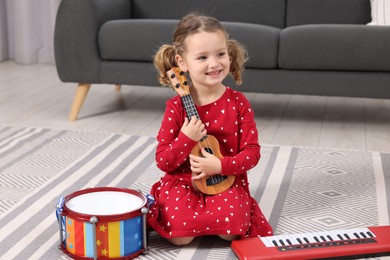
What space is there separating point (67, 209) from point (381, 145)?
1.56m

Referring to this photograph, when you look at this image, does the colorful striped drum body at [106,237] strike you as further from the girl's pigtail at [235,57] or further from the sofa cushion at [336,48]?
the sofa cushion at [336,48]

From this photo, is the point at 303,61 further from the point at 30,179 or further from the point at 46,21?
the point at 46,21

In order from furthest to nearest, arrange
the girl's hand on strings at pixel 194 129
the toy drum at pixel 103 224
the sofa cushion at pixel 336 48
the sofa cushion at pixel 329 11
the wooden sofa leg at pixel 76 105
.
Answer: the sofa cushion at pixel 329 11 < the wooden sofa leg at pixel 76 105 < the sofa cushion at pixel 336 48 < the girl's hand on strings at pixel 194 129 < the toy drum at pixel 103 224

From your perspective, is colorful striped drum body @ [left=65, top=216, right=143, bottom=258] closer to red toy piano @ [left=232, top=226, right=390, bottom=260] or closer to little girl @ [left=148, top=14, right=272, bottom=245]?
little girl @ [left=148, top=14, right=272, bottom=245]

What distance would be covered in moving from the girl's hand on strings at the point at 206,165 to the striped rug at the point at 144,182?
0.67ft

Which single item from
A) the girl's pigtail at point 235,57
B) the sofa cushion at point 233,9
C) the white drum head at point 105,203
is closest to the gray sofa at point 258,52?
the sofa cushion at point 233,9

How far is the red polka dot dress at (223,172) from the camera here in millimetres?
1786

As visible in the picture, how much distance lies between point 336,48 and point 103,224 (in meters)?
1.59

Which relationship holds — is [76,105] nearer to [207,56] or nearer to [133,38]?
[133,38]

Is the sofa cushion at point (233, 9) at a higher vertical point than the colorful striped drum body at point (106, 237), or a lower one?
higher

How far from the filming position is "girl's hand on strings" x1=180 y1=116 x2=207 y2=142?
176cm

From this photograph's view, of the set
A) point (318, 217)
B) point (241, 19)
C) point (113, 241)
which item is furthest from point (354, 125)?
point (113, 241)

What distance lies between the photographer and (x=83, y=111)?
329 centimetres

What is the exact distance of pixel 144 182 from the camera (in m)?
2.30
